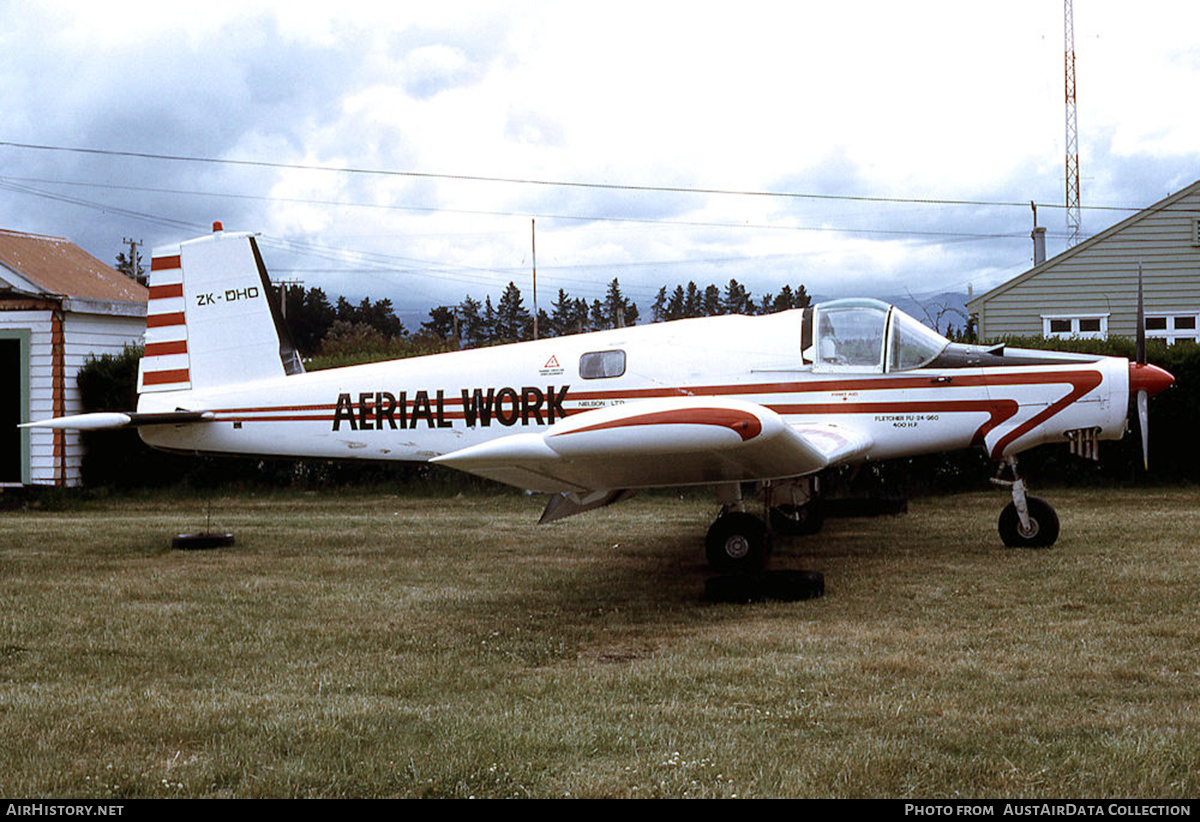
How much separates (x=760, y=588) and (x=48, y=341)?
1421cm

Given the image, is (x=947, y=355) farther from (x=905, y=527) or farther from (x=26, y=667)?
(x=26, y=667)

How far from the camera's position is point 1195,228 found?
18688 millimetres

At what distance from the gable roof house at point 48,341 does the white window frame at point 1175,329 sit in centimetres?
1842

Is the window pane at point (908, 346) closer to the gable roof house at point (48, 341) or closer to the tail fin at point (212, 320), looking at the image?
the tail fin at point (212, 320)

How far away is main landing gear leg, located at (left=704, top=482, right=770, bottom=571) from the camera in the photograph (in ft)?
26.5

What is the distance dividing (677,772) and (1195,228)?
18.8 m

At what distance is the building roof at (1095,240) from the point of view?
61.8ft

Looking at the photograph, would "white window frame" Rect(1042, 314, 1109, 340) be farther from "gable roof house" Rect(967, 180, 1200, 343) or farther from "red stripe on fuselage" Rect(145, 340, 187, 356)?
"red stripe on fuselage" Rect(145, 340, 187, 356)

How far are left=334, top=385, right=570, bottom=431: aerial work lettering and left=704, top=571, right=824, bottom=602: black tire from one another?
2.70m

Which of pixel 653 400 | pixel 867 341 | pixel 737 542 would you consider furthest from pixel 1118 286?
pixel 653 400

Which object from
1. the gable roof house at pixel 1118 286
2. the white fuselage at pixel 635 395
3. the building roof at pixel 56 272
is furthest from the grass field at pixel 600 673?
the gable roof house at pixel 1118 286

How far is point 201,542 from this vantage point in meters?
10.5

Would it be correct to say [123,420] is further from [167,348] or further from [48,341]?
[48,341]

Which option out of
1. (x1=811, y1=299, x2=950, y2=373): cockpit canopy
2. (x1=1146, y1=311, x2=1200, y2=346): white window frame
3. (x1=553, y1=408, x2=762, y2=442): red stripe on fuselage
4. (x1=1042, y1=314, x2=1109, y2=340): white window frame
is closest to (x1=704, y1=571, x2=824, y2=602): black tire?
(x1=553, y1=408, x2=762, y2=442): red stripe on fuselage
